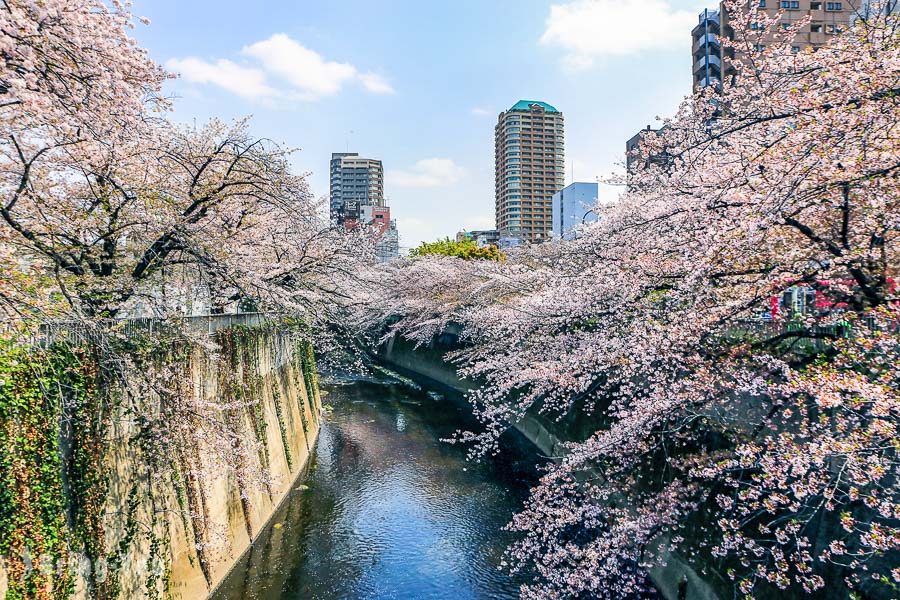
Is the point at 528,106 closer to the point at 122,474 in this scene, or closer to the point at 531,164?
the point at 531,164

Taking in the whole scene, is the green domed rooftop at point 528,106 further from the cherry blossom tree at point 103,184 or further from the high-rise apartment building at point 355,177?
the cherry blossom tree at point 103,184

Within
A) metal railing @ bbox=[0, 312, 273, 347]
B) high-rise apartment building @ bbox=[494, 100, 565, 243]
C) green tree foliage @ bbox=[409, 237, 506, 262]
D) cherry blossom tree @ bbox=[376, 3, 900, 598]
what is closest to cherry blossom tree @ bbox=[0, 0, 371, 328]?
metal railing @ bbox=[0, 312, 273, 347]

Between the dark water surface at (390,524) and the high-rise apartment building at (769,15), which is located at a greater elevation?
the high-rise apartment building at (769,15)

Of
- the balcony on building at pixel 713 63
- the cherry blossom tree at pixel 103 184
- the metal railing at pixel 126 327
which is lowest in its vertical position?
the metal railing at pixel 126 327

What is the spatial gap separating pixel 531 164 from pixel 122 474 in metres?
121

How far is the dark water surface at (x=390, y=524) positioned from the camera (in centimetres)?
1270

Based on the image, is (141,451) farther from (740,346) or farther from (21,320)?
(740,346)

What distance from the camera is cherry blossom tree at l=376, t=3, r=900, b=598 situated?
20.9ft

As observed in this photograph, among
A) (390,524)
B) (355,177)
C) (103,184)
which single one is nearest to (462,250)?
(390,524)

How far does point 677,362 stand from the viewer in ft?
29.6

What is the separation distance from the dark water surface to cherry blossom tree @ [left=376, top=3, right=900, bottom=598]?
6.77ft

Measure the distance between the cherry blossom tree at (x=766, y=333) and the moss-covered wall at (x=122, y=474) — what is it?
7.33 metres

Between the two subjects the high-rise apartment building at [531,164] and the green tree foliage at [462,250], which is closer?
the green tree foliage at [462,250]

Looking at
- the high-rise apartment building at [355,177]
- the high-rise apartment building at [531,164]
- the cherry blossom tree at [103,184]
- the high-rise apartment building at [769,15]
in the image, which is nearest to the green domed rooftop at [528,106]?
the high-rise apartment building at [531,164]
